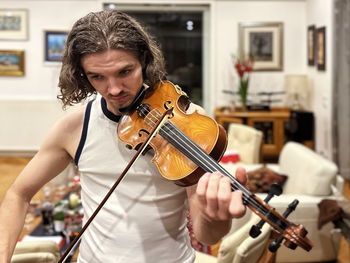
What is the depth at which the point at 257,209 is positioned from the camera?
924mm

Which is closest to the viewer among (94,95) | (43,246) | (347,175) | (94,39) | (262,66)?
(94,39)

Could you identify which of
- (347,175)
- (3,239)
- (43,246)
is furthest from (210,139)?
(347,175)

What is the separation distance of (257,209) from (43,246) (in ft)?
5.22

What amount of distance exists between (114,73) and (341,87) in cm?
524

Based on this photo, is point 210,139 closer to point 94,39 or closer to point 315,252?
point 94,39

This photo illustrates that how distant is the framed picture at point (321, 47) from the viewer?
6285 mm

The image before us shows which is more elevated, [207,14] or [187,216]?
[207,14]

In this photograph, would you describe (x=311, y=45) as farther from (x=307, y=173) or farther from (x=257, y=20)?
(x=307, y=173)

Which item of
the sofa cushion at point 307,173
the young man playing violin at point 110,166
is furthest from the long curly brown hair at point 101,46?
the sofa cushion at point 307,173

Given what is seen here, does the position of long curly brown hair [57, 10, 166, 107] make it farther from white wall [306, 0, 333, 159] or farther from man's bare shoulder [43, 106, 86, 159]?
white wall [306, 0, 333, 159]

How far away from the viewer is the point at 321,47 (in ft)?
21.0

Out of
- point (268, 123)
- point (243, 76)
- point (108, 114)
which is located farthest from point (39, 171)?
point (243, 76)

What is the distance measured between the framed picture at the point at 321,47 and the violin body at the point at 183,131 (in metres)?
5.41

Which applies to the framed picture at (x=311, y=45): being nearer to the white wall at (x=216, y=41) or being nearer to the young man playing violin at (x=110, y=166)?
the white wall at (x=216, y=41)
